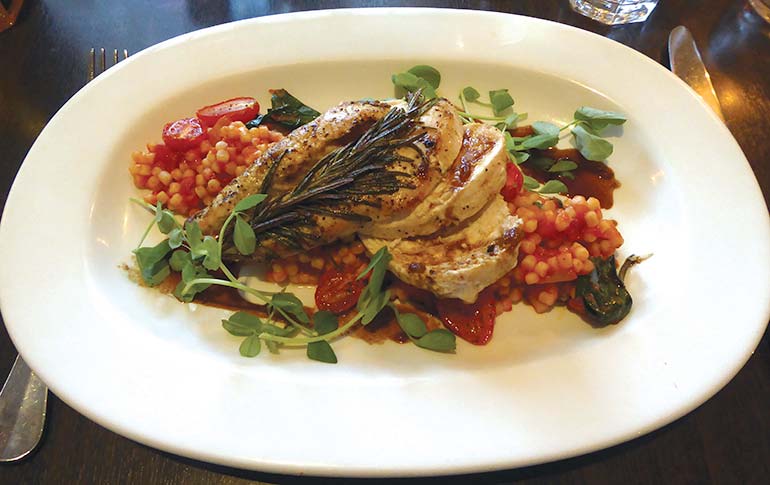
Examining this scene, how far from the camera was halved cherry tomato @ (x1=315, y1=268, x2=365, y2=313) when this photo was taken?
2236 millimetres

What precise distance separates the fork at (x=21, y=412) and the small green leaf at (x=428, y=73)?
7.55 feet

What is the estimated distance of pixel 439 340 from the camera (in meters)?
2.06

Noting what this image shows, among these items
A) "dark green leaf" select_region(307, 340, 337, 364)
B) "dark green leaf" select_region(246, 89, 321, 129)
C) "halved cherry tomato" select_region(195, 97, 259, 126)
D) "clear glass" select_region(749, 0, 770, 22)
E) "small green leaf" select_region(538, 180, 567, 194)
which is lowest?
"dark green leaf" select_region(307, 340, 337, 364)

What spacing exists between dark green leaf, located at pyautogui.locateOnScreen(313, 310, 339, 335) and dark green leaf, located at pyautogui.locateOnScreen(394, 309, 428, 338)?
0.29 meters

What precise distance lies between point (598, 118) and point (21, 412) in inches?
115

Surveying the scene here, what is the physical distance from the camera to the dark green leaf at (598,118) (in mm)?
2645

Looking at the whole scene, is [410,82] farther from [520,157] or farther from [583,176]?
[583,176]

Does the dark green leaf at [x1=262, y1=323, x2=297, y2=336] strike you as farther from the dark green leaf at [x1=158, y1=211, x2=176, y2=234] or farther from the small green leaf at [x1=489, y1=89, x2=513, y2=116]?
the small green leaf at [x1=489, y1=89, x2=513, y2=116]

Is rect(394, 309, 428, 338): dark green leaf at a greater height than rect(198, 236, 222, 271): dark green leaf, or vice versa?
rect(198, 236, 222, 271): dark green leaf

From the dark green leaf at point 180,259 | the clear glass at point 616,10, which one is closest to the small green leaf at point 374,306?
the dark green leaf at point 180,259

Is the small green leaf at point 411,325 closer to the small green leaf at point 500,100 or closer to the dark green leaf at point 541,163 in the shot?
the dark green leaf at point 541,163

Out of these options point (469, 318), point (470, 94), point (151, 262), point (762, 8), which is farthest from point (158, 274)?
point (762, 8)

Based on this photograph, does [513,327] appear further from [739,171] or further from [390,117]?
[739,171]

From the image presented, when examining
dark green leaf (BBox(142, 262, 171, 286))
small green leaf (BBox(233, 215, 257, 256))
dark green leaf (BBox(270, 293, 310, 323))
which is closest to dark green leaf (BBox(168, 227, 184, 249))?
dark green leaf (BBox(142, 262, 171, 286))
